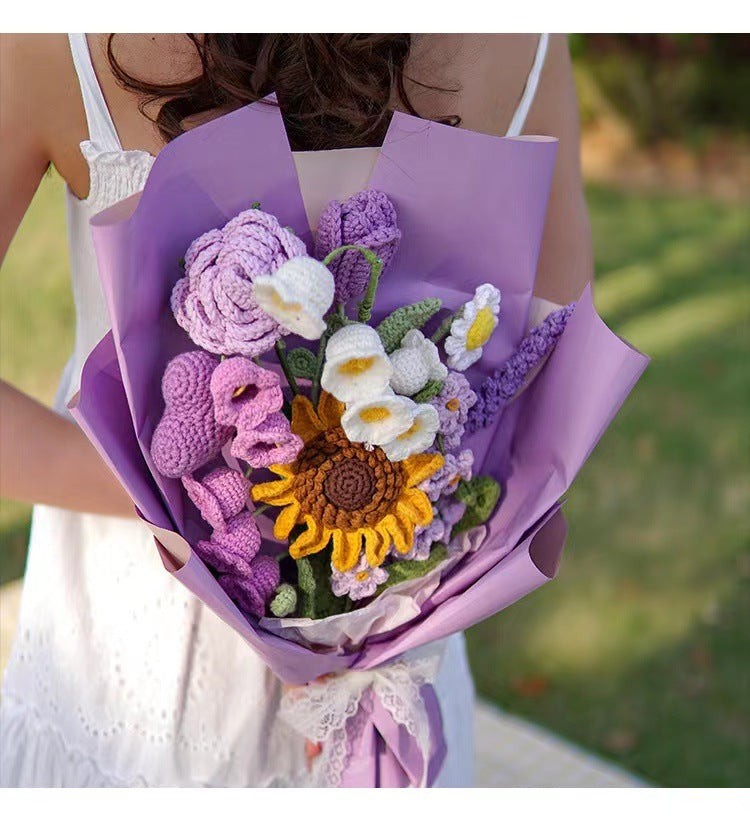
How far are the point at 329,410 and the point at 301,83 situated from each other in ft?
1.11

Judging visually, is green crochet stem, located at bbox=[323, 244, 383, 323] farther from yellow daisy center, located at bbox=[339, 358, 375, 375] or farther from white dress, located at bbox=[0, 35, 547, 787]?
white dress, located at bbox=[0, 35, 547, 787]

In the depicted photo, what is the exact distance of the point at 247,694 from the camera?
1.29 metres

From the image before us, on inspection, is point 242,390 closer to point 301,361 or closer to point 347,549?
point 301,361

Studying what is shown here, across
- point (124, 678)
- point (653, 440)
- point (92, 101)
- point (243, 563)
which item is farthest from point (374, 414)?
point (653, 440)

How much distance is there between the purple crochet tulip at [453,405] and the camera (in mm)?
1016

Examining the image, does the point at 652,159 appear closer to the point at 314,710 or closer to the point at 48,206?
the point at 48,206

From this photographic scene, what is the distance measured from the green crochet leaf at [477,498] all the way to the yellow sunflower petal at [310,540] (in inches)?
6.3

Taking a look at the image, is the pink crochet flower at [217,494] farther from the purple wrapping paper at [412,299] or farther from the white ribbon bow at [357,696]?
the white ribbon bow at [357,696]

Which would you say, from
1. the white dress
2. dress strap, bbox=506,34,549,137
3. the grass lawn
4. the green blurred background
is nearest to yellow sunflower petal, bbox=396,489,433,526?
the white dress

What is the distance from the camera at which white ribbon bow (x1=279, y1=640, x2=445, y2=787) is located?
3.92 feet

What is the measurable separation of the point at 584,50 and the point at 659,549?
291cm

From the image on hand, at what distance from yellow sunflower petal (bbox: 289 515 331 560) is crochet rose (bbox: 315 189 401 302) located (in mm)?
222

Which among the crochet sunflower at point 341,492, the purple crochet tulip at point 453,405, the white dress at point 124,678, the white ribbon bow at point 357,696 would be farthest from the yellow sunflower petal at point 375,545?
the white dress at point 124,678
